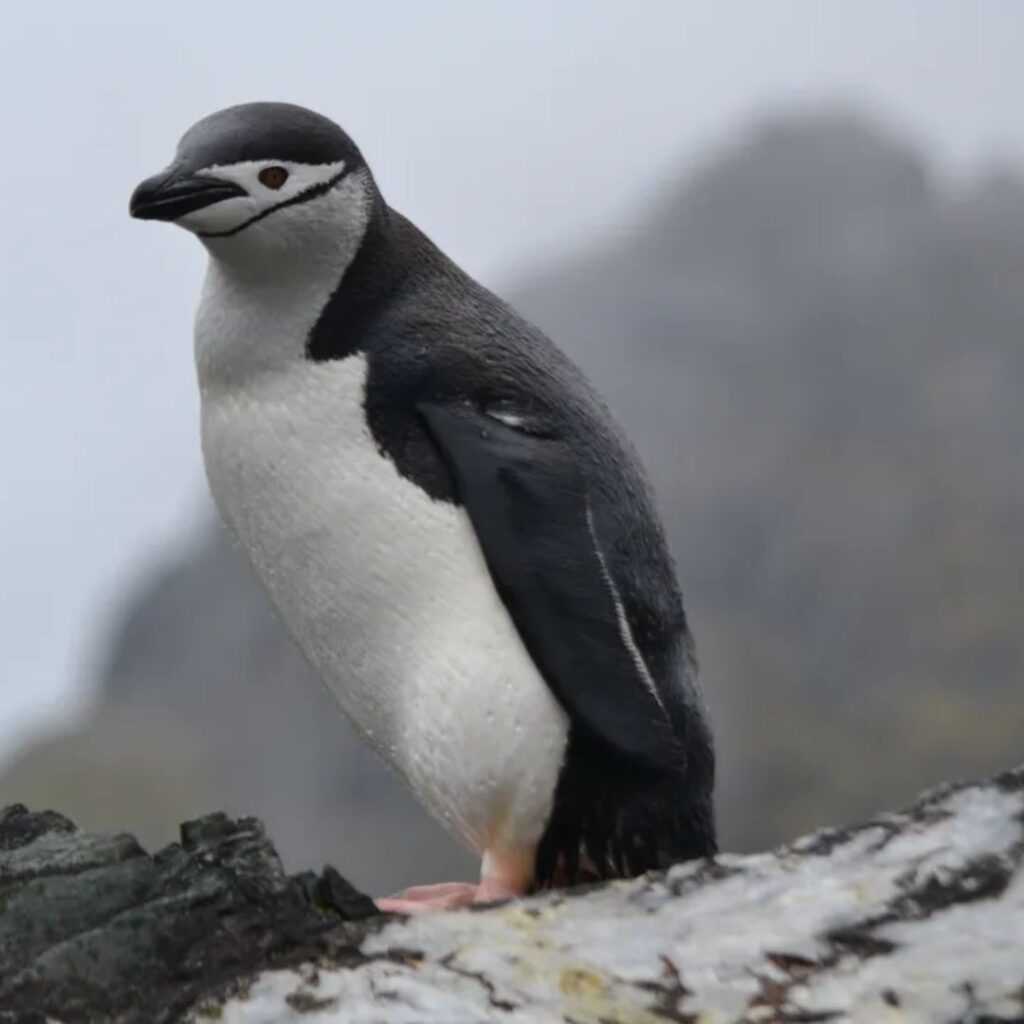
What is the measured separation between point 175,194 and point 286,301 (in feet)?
0.48

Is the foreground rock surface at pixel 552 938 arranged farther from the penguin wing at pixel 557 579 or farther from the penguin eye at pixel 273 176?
the penguin eye at pixel 273 176

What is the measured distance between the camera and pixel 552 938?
1.54 meters

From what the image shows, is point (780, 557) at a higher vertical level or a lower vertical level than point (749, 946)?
lower

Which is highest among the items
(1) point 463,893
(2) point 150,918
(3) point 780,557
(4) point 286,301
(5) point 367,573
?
(4) point 286,301

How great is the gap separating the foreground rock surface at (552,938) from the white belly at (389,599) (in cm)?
15

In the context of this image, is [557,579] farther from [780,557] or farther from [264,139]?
[780,557]

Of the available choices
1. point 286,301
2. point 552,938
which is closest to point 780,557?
point 286,301

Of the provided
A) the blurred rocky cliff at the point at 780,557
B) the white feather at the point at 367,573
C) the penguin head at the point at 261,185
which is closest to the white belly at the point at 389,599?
the white feather at the point at 367,573

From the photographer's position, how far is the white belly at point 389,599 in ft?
5.75

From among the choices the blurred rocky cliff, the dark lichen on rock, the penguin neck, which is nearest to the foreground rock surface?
the dark lichen on rock

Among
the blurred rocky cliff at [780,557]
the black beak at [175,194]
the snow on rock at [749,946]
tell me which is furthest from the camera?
the blurred rocky cliff at [780,557]

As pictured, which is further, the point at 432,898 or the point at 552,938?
the point at 432,898

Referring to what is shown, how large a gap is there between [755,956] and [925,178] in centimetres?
1261

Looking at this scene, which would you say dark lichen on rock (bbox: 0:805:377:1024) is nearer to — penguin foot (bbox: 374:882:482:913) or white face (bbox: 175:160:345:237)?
penguin foot (bbox: 374:882:482:913)
